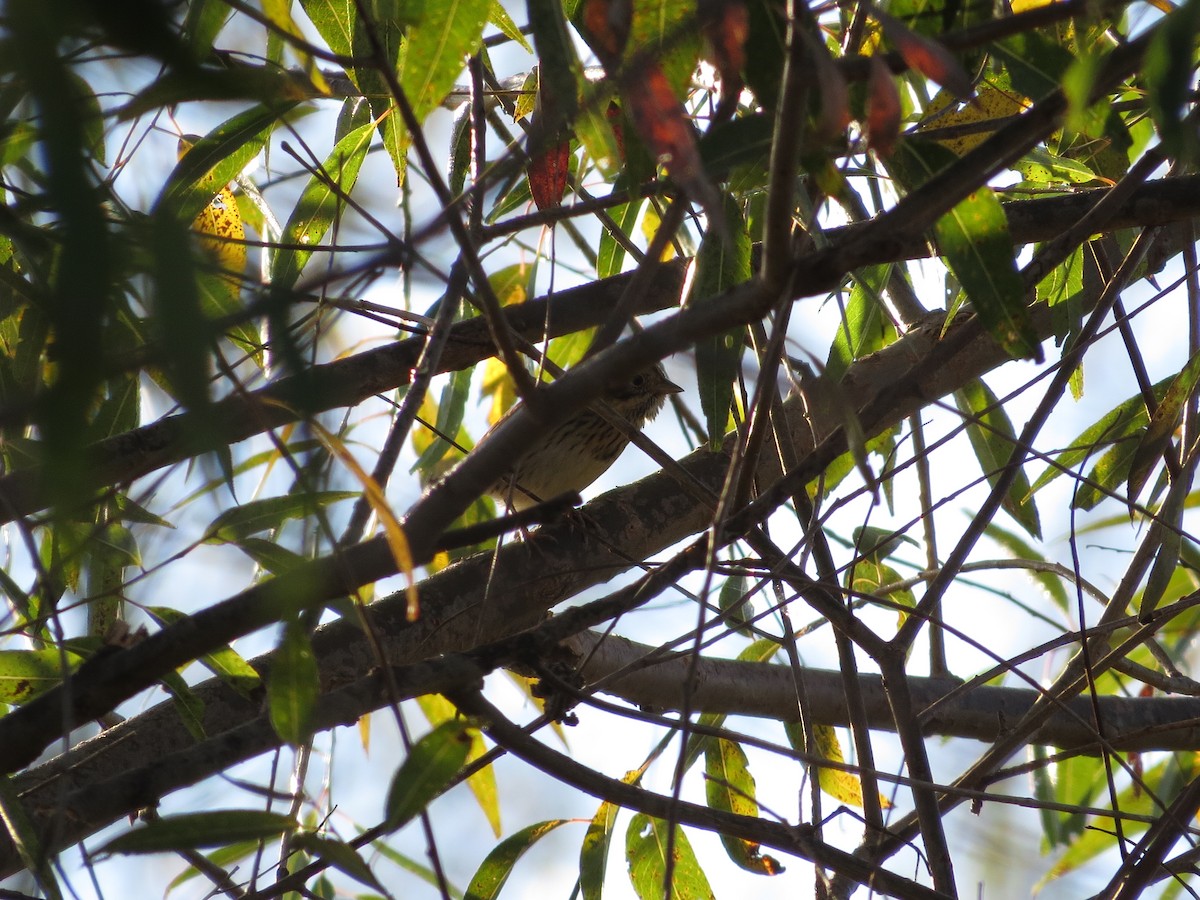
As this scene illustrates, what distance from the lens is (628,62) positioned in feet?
3.89

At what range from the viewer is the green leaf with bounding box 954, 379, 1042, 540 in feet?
10.0

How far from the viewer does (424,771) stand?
4.41 feet

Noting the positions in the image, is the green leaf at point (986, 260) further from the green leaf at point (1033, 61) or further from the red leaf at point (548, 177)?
the red leaf at point (548, 177)

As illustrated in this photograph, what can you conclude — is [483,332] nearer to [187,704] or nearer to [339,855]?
[187,704]

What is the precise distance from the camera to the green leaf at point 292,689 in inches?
54.2

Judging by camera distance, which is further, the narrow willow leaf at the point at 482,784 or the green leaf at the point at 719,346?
the narrow willow leaf at the point at 482,784

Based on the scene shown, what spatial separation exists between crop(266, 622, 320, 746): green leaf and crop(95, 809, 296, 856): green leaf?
0.30 feet

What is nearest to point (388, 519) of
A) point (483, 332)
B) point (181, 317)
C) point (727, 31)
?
point (181, 317)

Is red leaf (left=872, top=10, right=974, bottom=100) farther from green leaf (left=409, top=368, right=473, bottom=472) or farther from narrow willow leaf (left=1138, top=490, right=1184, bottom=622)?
green leaf (left=409, top=368, right=473, bottom=472)

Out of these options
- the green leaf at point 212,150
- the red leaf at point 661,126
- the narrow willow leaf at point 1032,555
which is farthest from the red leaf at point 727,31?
the narrow willow leaf at point 1032,555

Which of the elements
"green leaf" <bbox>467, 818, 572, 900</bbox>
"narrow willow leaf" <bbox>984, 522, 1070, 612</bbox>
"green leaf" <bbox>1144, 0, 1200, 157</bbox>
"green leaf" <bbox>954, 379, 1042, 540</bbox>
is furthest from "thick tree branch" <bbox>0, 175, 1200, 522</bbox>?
"narrow willow leaf" <bbox>984, 522, 1070, 612</bbox>

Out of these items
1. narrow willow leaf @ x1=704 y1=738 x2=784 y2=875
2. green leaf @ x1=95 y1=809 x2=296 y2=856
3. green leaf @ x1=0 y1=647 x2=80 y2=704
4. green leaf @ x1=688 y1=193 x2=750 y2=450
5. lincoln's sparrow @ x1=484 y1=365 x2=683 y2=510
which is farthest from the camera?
lincoln's sparrow @ x1=484 y1=365 x2=683 y2=510

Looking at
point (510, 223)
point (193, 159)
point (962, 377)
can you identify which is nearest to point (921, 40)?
point (510, 223)

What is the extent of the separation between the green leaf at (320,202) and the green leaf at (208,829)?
1.38 metres
